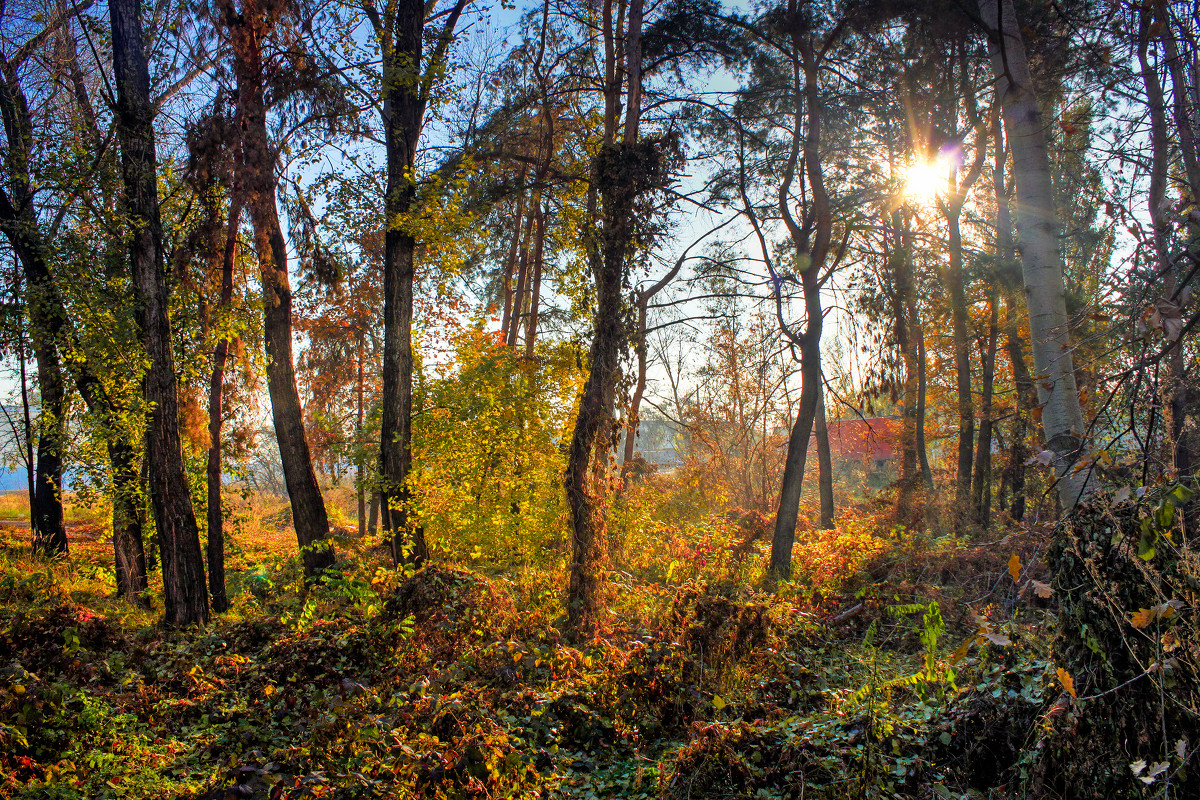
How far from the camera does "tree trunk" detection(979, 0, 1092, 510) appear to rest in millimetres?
4383

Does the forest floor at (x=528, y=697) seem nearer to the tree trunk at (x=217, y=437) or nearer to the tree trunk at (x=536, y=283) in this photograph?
the tree trunk at (x=217, y=437)

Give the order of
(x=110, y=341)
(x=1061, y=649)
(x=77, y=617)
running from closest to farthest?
(x=1061, y=649), (x=77, y=617), (x=110, y=341)

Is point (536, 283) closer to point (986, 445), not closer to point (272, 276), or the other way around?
point (272, 276)

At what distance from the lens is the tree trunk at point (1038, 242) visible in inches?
173

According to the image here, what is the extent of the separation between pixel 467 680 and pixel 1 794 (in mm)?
2941

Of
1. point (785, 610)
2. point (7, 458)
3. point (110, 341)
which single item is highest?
point (110, 341)

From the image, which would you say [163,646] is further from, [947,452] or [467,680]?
[947,452]

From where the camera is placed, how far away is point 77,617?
21.6ft

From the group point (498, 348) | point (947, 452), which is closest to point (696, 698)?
point (498, 348)

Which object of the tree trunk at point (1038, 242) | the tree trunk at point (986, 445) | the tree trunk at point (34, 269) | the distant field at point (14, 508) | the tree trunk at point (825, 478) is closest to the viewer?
the tree trunk at point (1038, 242)

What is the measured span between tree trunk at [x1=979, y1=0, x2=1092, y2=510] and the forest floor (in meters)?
1.24

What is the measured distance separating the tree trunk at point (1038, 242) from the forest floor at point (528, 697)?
124 centimetres

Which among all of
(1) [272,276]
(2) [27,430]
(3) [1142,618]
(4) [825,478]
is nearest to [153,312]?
(1) [272,276]

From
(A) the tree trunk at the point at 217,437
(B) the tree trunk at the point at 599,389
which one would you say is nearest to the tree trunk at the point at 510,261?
(A) the tree trunk at the point at 217,437
